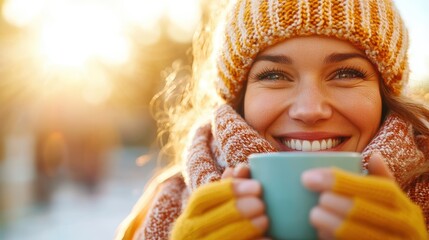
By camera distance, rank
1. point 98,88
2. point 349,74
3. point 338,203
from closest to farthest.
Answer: point 338,203 < point 349,74 < point 98,88

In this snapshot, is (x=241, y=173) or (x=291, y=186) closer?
(x=291, y=186)

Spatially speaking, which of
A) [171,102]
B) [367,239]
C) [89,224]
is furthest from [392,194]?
[89,224]

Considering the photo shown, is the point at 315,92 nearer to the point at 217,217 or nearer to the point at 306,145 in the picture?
the point at 306,145

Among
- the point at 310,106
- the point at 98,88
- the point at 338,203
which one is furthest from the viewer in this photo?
the point at 98,88

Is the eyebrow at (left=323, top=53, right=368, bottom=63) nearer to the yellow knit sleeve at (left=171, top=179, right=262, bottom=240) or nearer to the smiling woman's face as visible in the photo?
the smiling woman's face

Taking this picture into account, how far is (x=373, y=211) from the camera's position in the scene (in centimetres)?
119

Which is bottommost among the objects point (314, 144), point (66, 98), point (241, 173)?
point (241, 173)

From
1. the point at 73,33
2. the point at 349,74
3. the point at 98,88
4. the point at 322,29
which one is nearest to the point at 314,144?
the point at 349,74

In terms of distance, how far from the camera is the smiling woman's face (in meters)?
1.87

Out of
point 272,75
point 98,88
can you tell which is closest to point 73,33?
point 98,88

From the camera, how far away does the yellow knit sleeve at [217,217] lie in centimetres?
126

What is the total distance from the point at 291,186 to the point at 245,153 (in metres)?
0.69

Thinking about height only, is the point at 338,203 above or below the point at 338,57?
below

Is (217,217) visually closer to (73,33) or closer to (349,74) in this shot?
(349,74)
